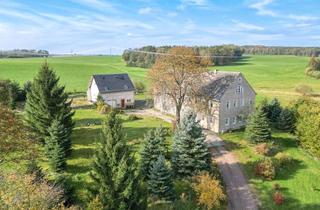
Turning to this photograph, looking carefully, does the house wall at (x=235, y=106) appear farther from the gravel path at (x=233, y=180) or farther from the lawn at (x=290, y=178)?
the gravel path at (x=233, y=180)

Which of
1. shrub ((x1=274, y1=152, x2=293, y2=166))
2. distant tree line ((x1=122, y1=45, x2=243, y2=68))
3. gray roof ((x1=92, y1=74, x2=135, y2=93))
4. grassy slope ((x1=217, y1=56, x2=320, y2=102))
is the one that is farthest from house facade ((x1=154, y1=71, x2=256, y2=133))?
distant tree line ((x1=122, y1=45, x2=243, y2=68))

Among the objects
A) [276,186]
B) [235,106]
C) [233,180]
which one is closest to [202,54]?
[235,106]

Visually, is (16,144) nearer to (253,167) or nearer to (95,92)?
(253,167)

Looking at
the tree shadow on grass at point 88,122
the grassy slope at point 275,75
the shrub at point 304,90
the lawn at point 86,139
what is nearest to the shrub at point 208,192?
the lawn at point 86,139

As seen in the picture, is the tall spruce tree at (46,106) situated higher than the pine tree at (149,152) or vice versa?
the tall spruce tree at (46,106)

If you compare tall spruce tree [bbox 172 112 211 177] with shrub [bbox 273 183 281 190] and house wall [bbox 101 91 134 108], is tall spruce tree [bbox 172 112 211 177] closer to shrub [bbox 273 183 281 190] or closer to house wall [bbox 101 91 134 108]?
shrub [bbox 273 183 281 190]

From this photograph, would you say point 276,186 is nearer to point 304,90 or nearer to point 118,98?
point 118,98
